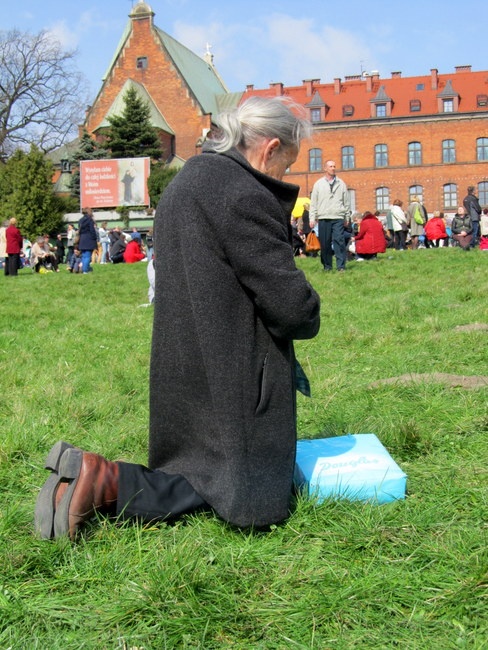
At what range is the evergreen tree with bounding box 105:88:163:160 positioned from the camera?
5109 cm

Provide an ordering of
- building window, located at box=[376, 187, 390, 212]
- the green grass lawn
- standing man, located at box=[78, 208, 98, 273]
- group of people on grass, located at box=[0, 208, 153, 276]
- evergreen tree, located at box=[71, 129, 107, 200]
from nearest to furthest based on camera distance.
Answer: the green grass lawn, standing man, located at box=[78, 208, 98, 273], group of people on grass, located at box=[0, 208, 153, 276], evergreen tree, located at box=[71, 129, 107, 200], building window, located at box=[376, 187, 390, 212]

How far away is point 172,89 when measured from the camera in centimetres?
6266

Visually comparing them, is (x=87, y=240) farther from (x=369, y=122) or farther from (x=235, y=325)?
(x=369, y=122)

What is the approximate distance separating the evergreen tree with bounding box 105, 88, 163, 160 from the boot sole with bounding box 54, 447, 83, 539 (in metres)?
50.7

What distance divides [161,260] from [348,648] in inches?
61.5

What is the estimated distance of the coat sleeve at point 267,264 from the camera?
2.65 meters

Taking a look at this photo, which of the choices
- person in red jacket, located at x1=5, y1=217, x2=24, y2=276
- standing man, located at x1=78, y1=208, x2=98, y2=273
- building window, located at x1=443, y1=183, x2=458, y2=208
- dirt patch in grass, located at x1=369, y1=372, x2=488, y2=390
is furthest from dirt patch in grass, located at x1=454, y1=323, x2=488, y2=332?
building window, located at x1=443, y1=183, x2=458, y2=208

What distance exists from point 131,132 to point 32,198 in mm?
9076

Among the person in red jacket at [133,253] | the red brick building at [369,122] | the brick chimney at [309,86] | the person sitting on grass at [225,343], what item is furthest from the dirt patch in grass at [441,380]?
the brick chimney at [309,86]

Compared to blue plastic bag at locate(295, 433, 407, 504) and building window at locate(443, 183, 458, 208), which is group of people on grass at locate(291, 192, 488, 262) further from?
building window at locate(443, 183, 458, 208)

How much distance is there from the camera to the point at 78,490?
2.68 meters

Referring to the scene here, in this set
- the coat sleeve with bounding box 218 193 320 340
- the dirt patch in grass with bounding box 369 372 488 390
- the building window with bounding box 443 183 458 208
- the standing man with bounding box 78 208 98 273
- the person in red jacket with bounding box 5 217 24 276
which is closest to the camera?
the coat sleeve with bounding box 218 193 320 340

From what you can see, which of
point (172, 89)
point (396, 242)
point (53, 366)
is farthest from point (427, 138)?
point (53, 366)

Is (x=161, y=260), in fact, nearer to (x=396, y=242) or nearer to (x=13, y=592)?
(x=13, y=592)
